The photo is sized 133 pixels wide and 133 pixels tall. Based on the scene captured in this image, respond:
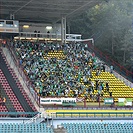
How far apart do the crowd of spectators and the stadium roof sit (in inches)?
115

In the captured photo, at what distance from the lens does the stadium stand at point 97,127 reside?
4362 centimetres

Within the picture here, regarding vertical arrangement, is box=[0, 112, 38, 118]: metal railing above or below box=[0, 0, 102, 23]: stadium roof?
below

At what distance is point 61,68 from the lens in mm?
56906

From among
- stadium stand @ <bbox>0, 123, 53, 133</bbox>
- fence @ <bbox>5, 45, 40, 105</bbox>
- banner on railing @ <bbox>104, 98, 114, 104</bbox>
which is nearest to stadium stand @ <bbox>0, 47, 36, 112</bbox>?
fence @ <bbox>5, 45, 40, 105</bbox>

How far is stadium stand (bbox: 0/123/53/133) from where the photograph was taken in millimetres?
41906

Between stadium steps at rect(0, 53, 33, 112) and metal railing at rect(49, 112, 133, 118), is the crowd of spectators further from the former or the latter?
metal railing at rect(49, 112, 133, 118)

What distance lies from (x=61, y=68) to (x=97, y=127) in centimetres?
1336

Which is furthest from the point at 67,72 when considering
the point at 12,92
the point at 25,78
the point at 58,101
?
the point at 12,92

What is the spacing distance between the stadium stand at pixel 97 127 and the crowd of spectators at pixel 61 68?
7136 mm

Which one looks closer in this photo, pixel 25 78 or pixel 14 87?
pixel 14 87

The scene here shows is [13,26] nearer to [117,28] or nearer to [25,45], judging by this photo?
[25,45]

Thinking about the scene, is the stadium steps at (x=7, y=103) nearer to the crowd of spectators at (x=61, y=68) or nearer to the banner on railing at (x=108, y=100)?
the crowd of spectators at (x=61, y=68)

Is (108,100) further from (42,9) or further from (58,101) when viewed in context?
(42,9)

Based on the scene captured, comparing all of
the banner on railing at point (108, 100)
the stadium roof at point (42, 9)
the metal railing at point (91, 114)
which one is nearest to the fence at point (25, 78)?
the metal railing at point (91, 114)
